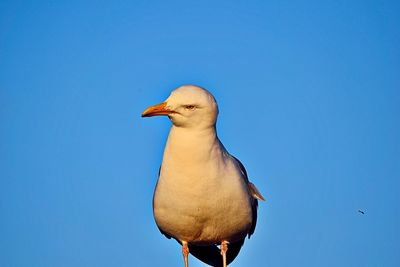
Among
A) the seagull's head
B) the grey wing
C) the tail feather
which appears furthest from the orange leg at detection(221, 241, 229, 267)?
the seagull's head

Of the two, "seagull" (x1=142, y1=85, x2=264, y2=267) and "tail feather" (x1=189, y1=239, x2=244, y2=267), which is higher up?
"seagull" (x1=142, y1=85, x2=264, y2=267)

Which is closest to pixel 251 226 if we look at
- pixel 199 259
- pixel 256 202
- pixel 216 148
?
pixel 256 202

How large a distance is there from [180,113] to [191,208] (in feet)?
4.35

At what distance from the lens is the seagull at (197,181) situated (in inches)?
330

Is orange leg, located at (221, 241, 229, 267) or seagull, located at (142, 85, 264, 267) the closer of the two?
seagull, located at (142, 85, 264, 267)

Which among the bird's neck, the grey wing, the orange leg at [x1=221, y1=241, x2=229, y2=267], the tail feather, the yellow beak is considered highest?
the yellow beak

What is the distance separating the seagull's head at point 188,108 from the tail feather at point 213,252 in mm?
2654

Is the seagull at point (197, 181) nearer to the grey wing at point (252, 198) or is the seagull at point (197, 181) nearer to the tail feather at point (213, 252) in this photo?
the grey wing at point (252, 198)

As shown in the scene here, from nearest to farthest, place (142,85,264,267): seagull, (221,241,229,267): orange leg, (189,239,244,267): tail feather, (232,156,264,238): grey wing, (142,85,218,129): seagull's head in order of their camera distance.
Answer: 1. (142,85,218,129): seagull's head
2. (142,85,264,267): seagull
3. (221,241,229,267): orange leg
4. (232,156,264,238): grey wing
5. (189,239,244,267): tail feather

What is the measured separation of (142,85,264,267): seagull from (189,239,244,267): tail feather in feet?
2.33

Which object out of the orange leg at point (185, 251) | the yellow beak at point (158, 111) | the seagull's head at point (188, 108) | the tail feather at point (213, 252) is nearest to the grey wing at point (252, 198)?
the tail feather at point (213, 252)

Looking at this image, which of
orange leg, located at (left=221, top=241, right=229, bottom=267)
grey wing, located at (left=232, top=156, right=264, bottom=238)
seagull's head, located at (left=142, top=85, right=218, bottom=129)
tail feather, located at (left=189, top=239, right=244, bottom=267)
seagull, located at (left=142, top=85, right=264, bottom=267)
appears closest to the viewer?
seagull's head, located at (left=142, top=85, right=218, bottom=129)

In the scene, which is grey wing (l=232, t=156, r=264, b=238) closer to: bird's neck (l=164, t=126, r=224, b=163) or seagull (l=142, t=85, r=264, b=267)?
seagull (l=142, t=85, r=264, b=267)

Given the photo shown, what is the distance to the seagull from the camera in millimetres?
8383
